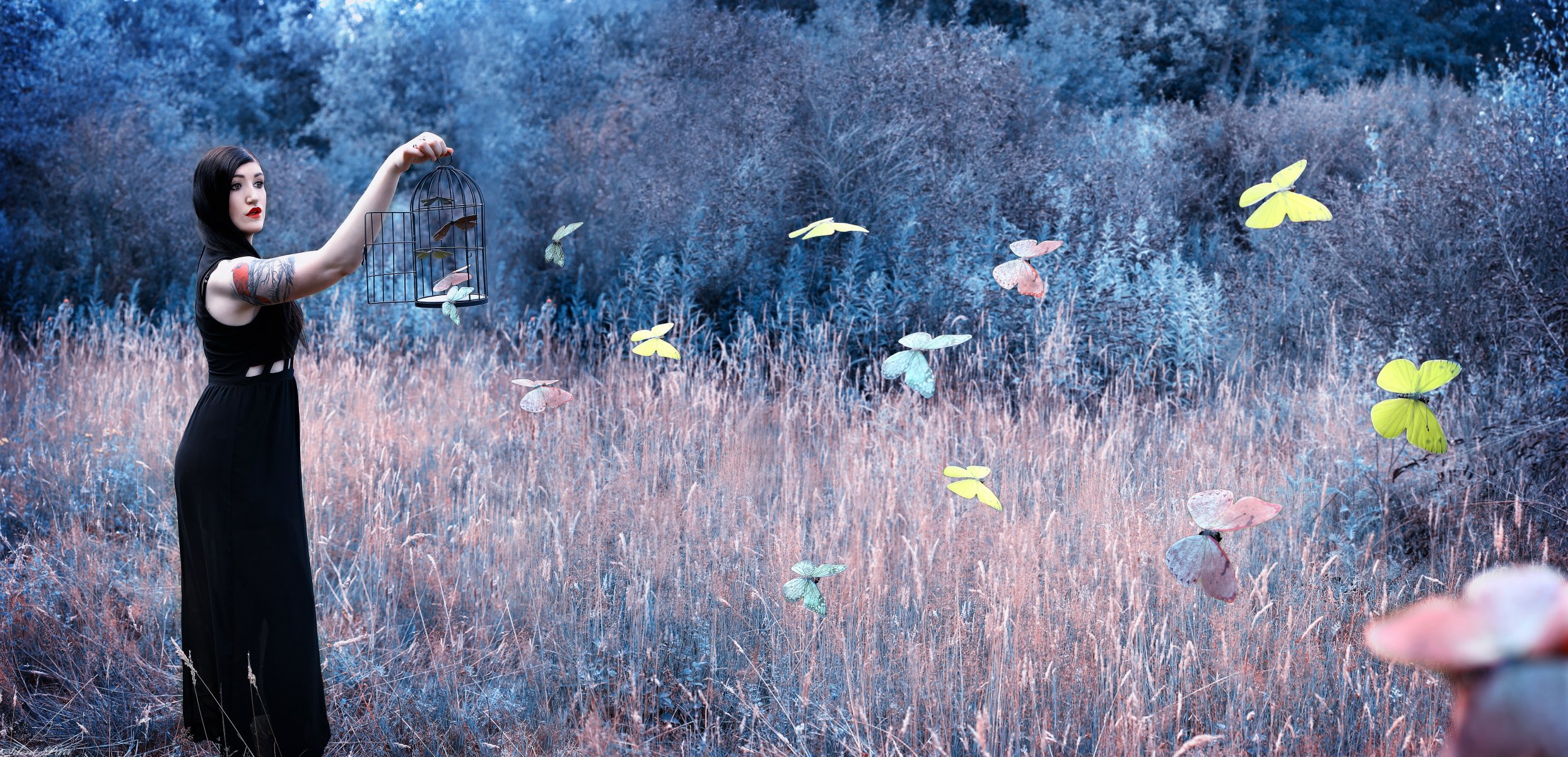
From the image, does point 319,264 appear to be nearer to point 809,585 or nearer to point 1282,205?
point 809,585

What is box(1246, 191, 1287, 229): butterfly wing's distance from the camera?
212 centimetres

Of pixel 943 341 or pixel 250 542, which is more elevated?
pixel 943 341

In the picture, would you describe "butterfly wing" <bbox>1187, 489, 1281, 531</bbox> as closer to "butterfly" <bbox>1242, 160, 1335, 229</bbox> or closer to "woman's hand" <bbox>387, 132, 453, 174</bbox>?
"butterfly" <bbox>1242, 160, 1335, 229</bbox>

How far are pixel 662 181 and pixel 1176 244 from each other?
149 inches

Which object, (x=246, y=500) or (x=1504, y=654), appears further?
(x=246, y=500)

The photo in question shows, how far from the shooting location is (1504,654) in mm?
371

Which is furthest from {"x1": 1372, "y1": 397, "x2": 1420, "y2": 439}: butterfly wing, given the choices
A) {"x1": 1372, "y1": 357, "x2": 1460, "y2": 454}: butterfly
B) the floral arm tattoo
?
the floral arm tattoo

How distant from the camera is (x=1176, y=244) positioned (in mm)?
7363

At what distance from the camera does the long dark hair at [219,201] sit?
2.37m

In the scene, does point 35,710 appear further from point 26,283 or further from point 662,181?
point 26,283

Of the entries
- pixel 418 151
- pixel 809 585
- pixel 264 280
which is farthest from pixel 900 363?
pixel 264 280

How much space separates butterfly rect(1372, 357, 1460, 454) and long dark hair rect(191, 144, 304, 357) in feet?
8.49

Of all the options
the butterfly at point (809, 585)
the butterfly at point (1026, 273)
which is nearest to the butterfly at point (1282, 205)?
the butterfly at point (1026, 273)

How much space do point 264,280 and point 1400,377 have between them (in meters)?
2.57
